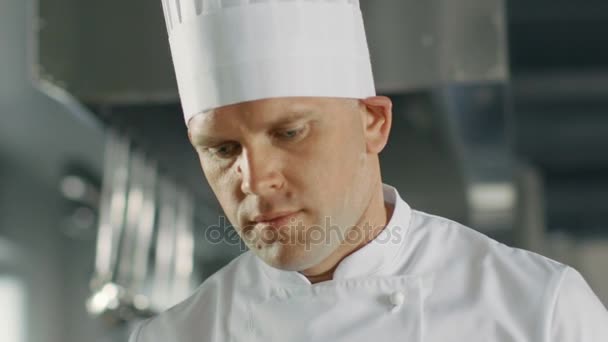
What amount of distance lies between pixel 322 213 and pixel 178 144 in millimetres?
1390

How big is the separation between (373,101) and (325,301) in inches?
8.7

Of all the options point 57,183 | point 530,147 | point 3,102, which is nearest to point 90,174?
point 57,183

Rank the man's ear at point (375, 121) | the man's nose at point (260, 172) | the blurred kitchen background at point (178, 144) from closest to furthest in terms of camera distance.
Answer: the man's nose at point (260, 172) → the man's ear at point (375, 121) → the blurred kitchen background at point (178, 144)

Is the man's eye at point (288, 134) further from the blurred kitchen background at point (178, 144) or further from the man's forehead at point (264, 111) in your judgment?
the blurred kitchen background at point (178, 144)

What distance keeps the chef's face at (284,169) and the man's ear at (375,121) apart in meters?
0.04

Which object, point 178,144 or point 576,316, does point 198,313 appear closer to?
point 576,316

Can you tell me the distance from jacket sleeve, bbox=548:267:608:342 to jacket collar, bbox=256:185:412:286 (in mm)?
186

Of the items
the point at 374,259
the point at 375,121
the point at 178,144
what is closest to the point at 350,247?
the point at 374,259

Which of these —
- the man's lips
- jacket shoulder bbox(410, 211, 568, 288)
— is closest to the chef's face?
the man's lips

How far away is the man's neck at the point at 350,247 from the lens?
50.4 inches

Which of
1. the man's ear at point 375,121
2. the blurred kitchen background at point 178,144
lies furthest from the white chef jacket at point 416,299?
the blurred kitchen background at point 178,144

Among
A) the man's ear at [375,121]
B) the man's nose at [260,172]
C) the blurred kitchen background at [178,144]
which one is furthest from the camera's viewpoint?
the blurred kitchen background at [178,144]

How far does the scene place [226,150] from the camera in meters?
1.19

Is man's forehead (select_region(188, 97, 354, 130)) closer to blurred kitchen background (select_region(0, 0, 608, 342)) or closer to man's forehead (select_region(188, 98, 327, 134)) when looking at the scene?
man's forehead (select_region(188, 98, 327, 134))
